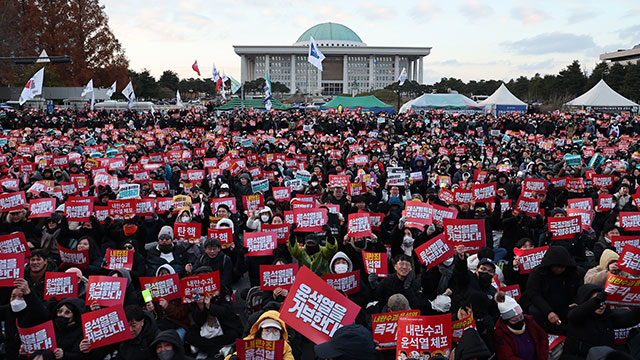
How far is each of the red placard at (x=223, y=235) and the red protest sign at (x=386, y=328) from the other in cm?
273

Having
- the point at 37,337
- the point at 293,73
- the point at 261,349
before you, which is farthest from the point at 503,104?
the point at 293,73

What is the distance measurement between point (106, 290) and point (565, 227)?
5211 millimetres

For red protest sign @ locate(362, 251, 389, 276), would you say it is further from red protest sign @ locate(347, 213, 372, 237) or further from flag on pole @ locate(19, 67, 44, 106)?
flag on pole @ locate(19, 67, 44, 106)

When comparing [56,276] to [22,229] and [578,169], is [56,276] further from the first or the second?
[578,169]

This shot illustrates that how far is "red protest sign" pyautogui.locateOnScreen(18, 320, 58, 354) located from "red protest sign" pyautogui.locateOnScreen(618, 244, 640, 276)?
16.1 ft

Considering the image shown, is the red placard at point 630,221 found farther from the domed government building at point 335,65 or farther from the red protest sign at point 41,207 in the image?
the domed government building at point 335,65

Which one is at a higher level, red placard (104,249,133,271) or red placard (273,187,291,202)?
red placard (273,187,291,202)

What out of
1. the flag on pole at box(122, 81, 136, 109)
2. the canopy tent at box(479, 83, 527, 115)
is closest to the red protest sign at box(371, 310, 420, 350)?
the flag on pole at box(122, 81, 136, 109)

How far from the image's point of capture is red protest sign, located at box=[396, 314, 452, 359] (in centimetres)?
350

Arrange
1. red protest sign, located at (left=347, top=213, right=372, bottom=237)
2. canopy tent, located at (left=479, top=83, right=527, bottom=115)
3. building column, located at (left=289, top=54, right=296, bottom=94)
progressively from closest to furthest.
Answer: red protest sign, located at (left=347, top=213, right=372, bottom=237), canopy tent, located at (left=479, top=83, right=527, bottom=115), building column, located at (left=289, top=54, right=296, bottom=94)

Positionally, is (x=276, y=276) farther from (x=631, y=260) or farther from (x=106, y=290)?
(x=631, y=260)

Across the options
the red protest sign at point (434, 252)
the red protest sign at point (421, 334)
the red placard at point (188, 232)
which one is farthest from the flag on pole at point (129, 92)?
the red protest sign at point (421, 334)

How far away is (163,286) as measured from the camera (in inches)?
185

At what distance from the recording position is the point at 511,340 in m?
3.54
